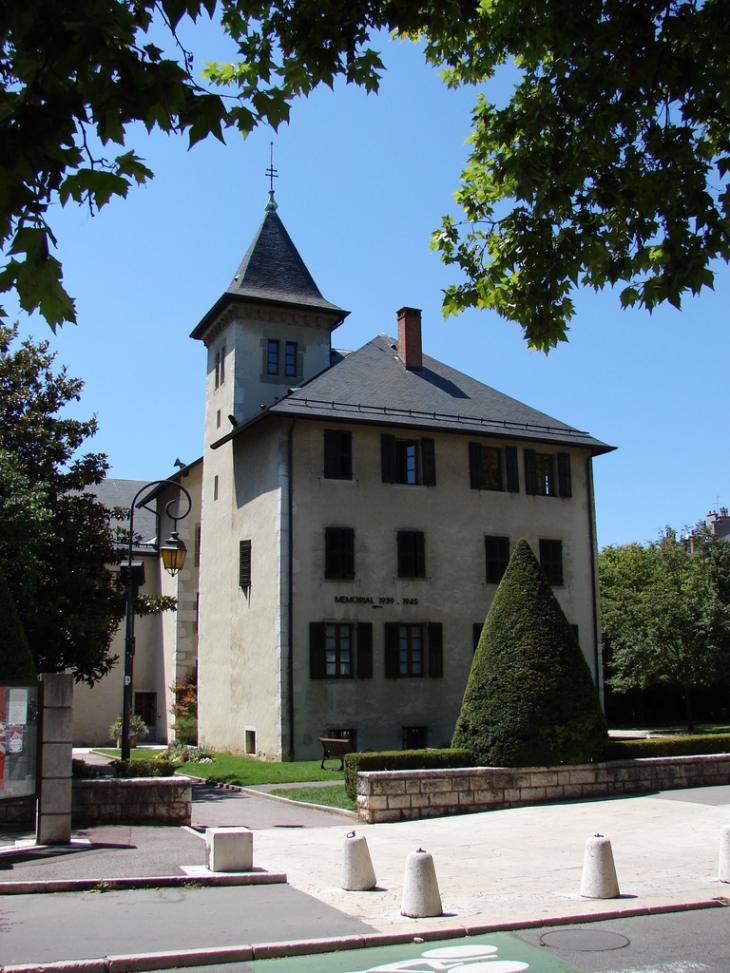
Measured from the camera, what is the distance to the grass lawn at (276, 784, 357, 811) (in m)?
16.0

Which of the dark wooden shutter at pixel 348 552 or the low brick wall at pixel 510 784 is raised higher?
the dark wooden shutter at pixel 348 552

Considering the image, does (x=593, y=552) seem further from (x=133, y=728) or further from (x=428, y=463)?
(x=133, y=728)

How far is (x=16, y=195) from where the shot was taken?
13.6ft

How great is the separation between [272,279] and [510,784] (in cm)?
2192

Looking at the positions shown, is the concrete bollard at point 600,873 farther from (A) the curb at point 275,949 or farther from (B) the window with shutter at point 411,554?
(B) the window with shutter at point 411,554

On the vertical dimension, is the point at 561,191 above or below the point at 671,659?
above

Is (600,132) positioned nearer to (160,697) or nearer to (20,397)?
(20,397)

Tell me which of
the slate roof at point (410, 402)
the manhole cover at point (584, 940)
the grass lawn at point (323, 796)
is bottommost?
the grass lawn at point (323, 796)

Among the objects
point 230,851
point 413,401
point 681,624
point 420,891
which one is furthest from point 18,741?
point 681,624

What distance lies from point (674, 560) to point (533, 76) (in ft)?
98.6

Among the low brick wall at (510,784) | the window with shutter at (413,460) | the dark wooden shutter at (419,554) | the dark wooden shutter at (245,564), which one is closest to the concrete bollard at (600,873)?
the low brick wall at (510,784)

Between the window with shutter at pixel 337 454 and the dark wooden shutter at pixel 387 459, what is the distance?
103 cm

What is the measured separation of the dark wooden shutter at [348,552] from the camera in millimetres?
26625

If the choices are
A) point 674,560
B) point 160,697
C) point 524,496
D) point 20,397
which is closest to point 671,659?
point 674,560
